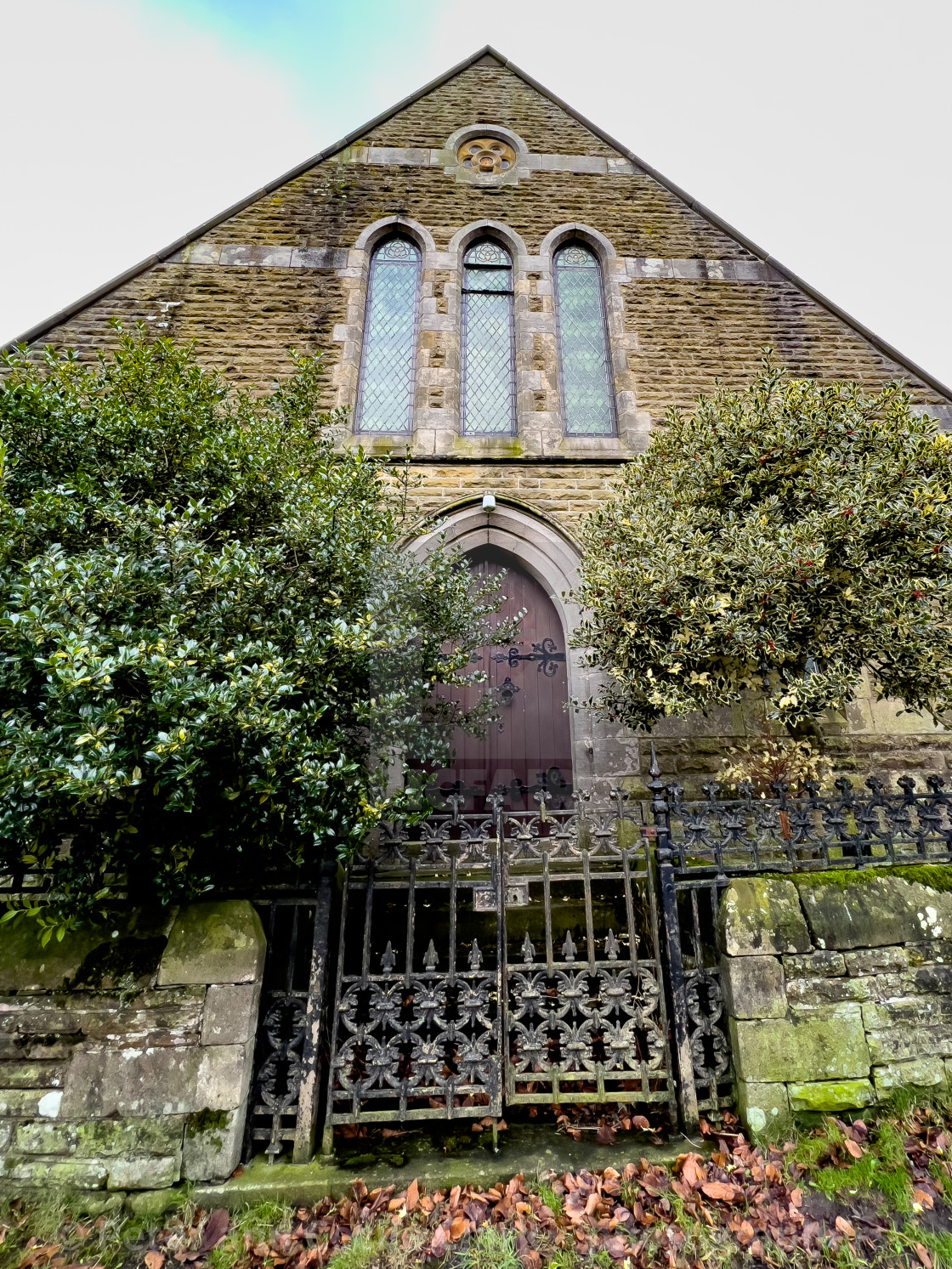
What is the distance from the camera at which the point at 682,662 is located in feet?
13.2

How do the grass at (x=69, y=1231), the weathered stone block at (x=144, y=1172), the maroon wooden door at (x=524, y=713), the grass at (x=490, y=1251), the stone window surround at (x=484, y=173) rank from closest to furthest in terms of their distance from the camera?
the grass at (x=490, y=1251), the grass at (x=69, y=1231), the weathered stone block at (x=144, y=1172), the maroon wooden door at (x=524, y=713), the stone window surround at (x=484, y=173)

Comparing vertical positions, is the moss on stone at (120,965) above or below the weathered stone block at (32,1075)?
above

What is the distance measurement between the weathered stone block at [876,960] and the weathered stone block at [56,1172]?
371 centimetres

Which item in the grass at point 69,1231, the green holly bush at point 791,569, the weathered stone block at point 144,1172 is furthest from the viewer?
the green holly bush at point 791,569

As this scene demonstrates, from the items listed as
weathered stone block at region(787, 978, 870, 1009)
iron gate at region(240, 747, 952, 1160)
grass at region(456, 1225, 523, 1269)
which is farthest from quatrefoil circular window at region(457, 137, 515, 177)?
grass at region(456, 1225, 523, 1269)

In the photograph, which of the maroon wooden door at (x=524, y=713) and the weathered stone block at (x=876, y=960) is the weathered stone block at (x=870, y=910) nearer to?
the weathered stone block at (x=876, y=960)

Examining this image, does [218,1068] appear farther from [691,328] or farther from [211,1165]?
[691,328]

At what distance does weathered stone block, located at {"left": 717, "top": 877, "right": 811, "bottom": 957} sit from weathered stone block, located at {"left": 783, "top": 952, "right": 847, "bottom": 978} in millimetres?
47

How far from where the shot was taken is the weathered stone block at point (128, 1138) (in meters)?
2.85

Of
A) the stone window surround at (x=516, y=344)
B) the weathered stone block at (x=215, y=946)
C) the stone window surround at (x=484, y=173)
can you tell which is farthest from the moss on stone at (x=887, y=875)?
the stone window surround at (x=484, y=173)

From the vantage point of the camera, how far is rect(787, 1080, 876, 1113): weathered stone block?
302cm

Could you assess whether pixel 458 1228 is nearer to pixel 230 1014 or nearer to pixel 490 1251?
pixel 490 1251

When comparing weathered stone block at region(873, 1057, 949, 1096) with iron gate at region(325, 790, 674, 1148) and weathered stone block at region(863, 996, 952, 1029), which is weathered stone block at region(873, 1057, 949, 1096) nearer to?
weathered stone block at region(863, 996, 952, 1029)

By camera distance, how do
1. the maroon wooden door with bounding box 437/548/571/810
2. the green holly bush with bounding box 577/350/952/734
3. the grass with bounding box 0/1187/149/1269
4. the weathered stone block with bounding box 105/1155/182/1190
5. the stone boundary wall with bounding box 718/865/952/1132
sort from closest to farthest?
the grass with bounding box 0/1187/149/1269
the weathered stone block with bounding box 105/1155/182/1190
the stone boundary wall with bounding box 718/865/952/1132
the green holly bush with bounding box 577/350/952/734
the maroon wooden door with bounding box 437/548/571/810
